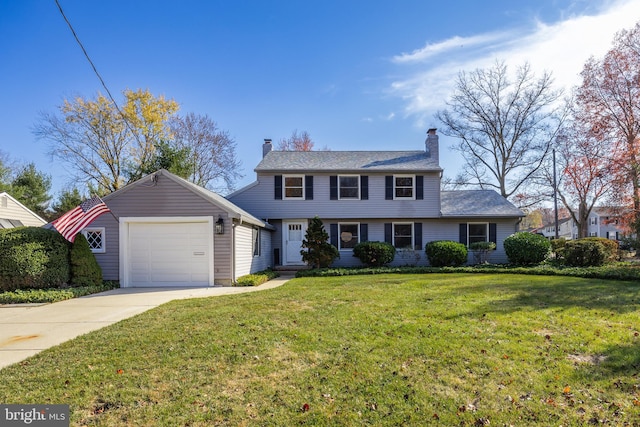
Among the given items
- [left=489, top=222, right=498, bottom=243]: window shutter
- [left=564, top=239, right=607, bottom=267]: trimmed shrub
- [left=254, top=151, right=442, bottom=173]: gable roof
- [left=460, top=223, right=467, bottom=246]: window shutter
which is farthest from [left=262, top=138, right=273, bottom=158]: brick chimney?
[left=564, top=239, right=607, bottom=267]: trimmed shrub

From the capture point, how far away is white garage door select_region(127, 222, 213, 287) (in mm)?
11461

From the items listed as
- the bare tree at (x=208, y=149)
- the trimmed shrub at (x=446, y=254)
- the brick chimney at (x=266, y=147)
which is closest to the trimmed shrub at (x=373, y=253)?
the trimmed shrub at (x=446, y=254)

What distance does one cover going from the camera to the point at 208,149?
94.1 feet

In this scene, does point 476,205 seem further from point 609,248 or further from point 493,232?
point 609,248

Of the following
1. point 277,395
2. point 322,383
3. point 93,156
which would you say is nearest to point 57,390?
point 277,395

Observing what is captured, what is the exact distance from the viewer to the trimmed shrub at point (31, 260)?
30.3 ft

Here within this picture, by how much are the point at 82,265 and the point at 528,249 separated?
16.6 metres

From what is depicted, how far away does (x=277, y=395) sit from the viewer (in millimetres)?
3377

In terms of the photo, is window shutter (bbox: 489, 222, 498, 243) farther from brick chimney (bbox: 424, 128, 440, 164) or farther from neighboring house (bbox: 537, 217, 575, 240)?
neighboring house (bbox: 537, 217, 575, 240)

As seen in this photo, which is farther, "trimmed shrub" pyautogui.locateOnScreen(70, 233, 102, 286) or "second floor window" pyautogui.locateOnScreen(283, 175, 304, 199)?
"second floor window" pyautogui.locateOnScreen(283, 175, 304, 199)

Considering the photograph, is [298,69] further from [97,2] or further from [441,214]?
[441,214]

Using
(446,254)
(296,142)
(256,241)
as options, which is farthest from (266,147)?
(296,142)

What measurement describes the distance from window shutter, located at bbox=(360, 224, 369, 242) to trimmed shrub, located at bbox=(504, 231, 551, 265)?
631 cm

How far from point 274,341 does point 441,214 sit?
46.7 ft
